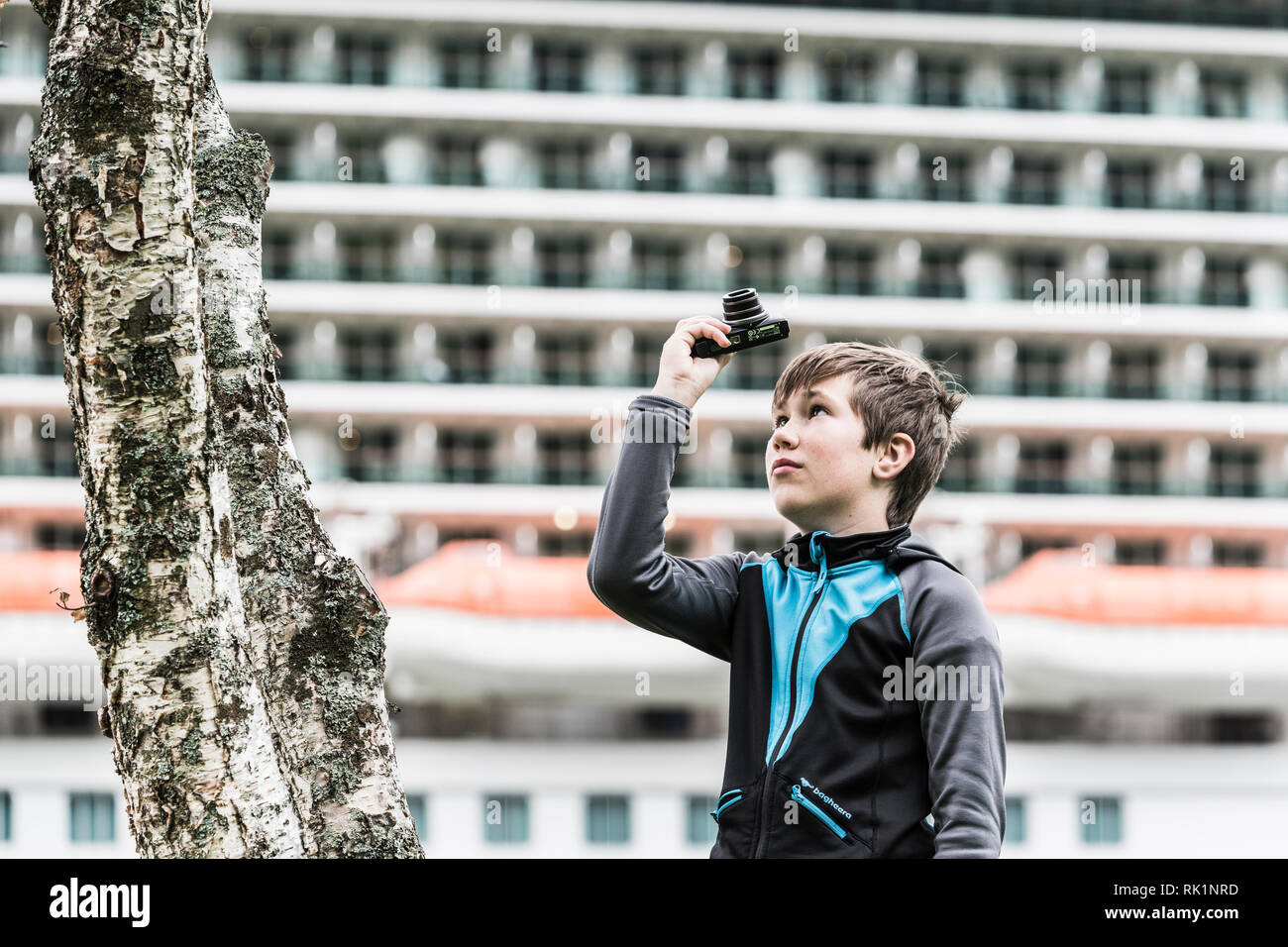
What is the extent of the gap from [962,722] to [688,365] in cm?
76

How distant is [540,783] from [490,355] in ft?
50.0

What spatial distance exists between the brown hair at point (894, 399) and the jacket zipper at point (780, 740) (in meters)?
0.28

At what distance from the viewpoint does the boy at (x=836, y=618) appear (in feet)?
6.76

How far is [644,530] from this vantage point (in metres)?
2.23

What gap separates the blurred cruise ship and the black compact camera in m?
35.2

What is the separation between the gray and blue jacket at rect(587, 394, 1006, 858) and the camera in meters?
2.03

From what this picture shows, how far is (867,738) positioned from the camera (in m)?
2.12
